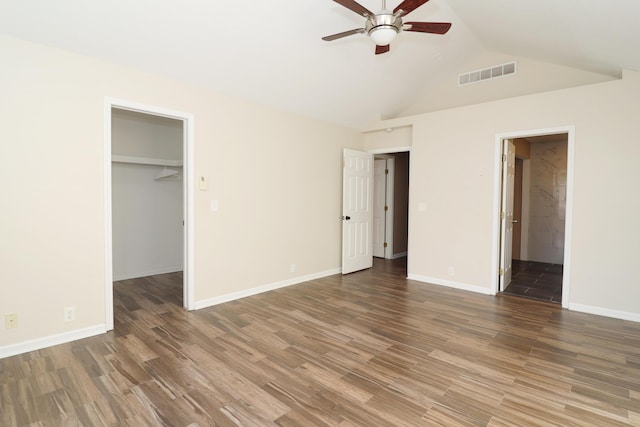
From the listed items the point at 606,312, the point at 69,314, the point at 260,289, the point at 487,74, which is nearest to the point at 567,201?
the point at 606,312

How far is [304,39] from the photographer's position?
3656 mm

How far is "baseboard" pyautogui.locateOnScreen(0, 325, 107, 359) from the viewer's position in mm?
2733

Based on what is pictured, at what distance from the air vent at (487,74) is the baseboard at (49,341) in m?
6.15

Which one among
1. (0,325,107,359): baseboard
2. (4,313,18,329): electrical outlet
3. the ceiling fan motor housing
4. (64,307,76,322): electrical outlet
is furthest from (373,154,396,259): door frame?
(4,313,18,329): electrical outlet

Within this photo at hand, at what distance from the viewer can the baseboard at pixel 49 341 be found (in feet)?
8.97

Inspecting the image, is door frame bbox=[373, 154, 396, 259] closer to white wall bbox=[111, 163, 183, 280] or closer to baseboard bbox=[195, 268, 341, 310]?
baseboard bbox=[195, 268, 341, 310]

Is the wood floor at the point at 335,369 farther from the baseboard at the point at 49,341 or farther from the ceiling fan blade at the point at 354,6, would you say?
the ceiling fan blade at the point at 354,6

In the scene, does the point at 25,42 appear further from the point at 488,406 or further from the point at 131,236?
the point at 488,406

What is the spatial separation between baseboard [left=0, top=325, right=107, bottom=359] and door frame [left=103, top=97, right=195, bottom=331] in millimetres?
122

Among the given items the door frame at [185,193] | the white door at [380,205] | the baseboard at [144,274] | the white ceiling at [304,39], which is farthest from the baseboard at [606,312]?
the baseboard at [144,274]

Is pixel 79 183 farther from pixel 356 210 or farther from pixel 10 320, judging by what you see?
pixel 356 210

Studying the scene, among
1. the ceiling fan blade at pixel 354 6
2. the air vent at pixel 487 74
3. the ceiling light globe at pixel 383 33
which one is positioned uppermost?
the air vent at pixel 487 74

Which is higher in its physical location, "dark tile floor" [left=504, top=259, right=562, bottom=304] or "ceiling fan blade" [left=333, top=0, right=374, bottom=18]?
"ceiling fan blade" [left=333, top=0, right=374, bottom=18]

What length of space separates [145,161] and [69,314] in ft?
9.30
